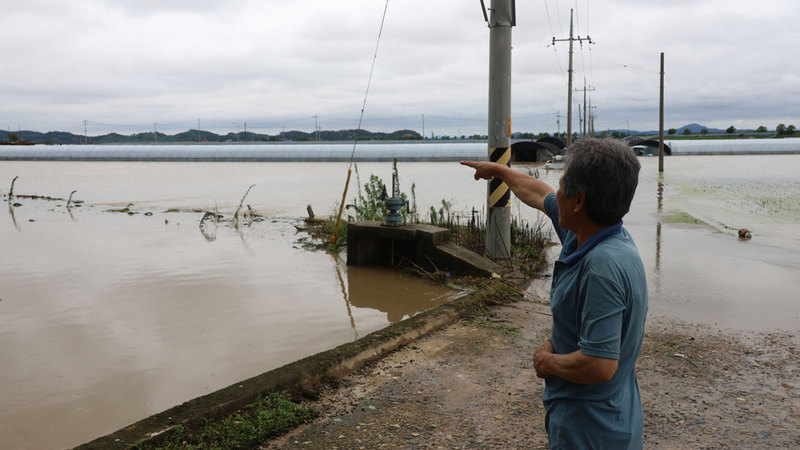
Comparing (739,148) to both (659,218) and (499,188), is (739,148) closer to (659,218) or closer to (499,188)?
(659,218)

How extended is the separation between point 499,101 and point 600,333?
6.80 metres

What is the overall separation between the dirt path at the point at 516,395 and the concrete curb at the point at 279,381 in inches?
4.4

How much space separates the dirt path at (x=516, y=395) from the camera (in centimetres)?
351

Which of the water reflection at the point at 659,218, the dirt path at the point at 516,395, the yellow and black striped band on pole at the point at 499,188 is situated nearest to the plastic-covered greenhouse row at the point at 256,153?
the water reflection at the point at 659,218

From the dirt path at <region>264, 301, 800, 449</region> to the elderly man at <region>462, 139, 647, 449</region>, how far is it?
1.66 meters

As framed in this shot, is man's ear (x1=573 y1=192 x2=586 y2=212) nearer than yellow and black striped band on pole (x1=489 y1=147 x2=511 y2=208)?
Yes

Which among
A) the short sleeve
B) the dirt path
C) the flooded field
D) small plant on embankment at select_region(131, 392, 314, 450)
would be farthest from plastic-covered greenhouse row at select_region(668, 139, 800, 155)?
the short sleeve

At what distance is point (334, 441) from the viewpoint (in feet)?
11.3

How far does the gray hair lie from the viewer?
71.0 inches

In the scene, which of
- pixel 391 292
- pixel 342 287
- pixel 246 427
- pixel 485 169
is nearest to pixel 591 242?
pixel 485 169

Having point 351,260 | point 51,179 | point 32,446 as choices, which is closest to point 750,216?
point 351,260

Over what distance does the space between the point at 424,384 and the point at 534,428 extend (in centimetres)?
93

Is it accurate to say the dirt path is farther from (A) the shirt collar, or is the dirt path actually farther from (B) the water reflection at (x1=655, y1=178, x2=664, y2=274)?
(B) the water reflection at (x1=655, y1=178, x2=664, y2=274)

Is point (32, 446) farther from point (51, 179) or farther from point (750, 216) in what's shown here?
point (51, 179)
